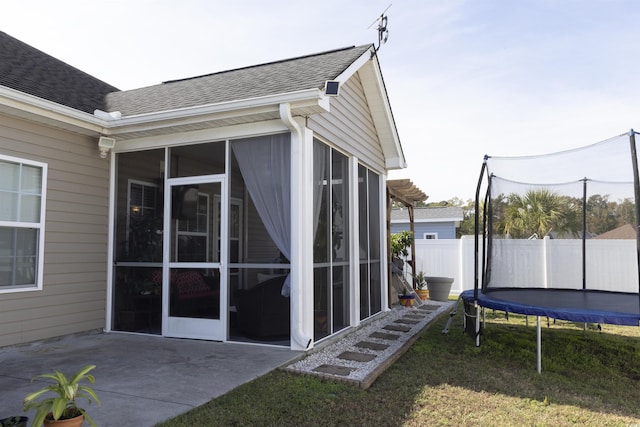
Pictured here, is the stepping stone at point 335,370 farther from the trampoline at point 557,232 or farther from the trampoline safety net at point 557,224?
the trampoline safety net at point 557,224

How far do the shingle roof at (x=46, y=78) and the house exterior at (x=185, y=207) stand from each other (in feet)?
0.15

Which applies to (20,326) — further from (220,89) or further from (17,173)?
A: (220,89)

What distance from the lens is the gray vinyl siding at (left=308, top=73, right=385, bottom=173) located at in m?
5.05

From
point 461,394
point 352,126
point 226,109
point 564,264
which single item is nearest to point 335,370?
point 461,394

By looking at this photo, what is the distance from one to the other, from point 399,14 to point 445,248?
6.59 metres

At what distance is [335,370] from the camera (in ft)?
12.4

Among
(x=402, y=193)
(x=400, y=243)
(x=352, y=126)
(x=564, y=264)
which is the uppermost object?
(x=352, y=126)

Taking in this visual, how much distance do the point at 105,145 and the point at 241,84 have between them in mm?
1924

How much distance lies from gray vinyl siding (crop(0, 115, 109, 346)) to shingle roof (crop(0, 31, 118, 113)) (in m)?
0.40

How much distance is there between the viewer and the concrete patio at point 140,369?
108 inches

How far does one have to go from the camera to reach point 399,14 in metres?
6.37

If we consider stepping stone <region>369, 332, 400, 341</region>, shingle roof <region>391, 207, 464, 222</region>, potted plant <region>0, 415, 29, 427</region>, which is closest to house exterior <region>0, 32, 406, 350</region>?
stepping stone <region>369, 332, 400, 341</region>

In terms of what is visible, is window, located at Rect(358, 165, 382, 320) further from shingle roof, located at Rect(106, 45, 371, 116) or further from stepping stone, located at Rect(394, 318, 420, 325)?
shingle roof, located at Rect(106, 45, 371, 116)

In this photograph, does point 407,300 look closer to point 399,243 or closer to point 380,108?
point 399,243
